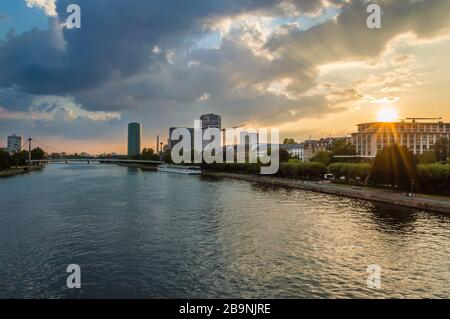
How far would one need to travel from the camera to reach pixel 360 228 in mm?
24547

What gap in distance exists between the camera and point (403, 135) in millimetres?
130625

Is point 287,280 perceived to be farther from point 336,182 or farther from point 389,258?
point 336,182

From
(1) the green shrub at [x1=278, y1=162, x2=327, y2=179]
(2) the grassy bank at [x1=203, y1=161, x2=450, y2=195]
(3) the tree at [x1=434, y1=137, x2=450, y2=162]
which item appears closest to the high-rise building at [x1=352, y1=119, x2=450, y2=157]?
(3) the tree at [x1=434, y1=137, x2=450, y2=162]

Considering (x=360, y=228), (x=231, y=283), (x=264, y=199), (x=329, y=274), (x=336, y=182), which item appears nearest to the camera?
(x=231, y=283)

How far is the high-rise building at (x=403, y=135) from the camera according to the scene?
130m

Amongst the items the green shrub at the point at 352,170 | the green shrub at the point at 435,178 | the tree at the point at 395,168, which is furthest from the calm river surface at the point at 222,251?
the green shrub at the point at 352,170

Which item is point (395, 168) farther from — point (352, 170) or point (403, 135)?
point (403, 135)

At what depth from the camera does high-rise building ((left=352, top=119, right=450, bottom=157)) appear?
130500mm

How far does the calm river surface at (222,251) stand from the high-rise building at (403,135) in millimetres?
107114

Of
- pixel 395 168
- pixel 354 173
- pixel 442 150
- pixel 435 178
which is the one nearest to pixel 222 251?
pixel 435 178

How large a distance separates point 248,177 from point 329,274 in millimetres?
60158

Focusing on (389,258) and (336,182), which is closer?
(389,258)

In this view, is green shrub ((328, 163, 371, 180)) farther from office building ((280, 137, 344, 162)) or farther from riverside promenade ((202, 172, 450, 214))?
office building ((280, 137, 344, 162))
